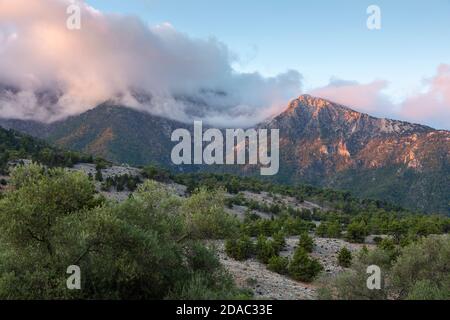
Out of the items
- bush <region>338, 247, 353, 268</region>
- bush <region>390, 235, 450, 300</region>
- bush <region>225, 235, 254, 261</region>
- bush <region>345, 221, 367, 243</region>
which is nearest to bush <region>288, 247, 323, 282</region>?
bush <region>225, 235, 254, 261</region>

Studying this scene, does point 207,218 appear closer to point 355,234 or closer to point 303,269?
point 303,269

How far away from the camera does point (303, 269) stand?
181 ft

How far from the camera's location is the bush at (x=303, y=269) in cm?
5409

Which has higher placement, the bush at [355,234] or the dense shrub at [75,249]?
the dense shrub at [75,249]

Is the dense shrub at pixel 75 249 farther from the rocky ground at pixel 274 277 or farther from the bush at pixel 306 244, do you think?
the bush at pixel 306 244

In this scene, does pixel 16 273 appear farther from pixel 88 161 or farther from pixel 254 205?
pixel 88 161

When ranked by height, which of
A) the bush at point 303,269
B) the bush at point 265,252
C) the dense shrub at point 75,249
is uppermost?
the dense shrub at point 75,249

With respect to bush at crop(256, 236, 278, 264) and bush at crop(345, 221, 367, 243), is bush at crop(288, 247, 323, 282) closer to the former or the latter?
bush at crop(256, 236, 278, 264)

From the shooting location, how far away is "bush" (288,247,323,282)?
2130 inches

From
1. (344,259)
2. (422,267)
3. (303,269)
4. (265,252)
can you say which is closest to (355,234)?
(344,259)

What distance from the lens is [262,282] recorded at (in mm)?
44938

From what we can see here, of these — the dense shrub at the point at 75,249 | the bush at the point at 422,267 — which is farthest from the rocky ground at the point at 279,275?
the bush at the point at 422,267
